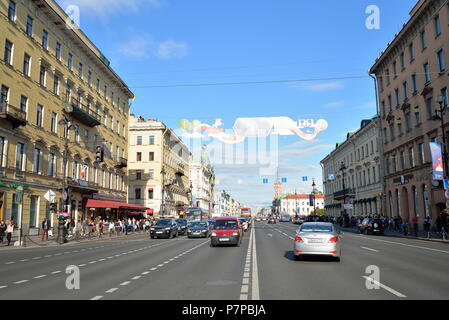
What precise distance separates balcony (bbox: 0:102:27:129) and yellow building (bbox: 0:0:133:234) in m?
0.06

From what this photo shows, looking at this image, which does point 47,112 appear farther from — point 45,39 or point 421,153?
point 421,153

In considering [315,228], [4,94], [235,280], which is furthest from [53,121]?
[235,280]

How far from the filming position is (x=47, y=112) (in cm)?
3428

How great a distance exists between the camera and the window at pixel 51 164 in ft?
113

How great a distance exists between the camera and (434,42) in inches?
1380

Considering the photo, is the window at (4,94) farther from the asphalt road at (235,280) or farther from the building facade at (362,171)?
the building facade at (362,171)

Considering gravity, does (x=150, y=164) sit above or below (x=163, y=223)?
above

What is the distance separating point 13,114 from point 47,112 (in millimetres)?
6718

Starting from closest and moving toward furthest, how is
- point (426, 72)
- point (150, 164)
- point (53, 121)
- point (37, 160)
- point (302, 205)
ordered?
1. point (37, 160)
2. point (53, 121)
3. point (426, 72)
4. point (150, 164)
5. point (302, 205)

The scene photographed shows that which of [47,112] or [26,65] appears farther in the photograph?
[47,112]

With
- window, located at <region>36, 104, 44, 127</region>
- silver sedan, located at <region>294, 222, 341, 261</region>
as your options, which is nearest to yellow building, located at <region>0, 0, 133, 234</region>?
window, located at <region>36, 104, 44, 127</region>

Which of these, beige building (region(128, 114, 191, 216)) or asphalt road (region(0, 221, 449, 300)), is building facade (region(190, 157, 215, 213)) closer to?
beige building (region(128, 114, 191, 216))
